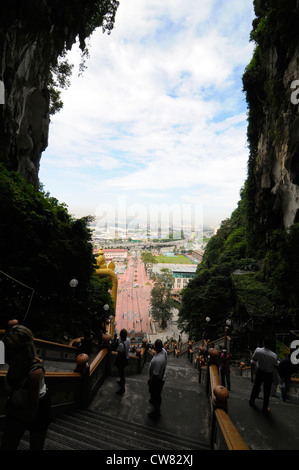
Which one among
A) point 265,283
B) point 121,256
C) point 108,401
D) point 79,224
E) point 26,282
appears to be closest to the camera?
point 108,401

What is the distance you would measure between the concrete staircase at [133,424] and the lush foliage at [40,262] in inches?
144

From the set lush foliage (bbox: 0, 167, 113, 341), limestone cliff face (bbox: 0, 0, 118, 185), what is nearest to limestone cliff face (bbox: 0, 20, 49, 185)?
limestone cliff face (bbox: 0, 0, 118, 185)

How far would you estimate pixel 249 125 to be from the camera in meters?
19.7

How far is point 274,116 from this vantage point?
13.6m

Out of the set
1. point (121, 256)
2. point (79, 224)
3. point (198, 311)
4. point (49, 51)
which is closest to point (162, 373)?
point (79, 224)

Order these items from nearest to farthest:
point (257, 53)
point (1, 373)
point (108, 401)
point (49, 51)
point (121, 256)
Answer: point (1, 373)
point (108, 401)
point (49, 51)
point (257, 53)
point (121, 256)

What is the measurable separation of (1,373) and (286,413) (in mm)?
4537

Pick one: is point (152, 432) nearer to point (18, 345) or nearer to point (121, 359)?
point (121, 359)

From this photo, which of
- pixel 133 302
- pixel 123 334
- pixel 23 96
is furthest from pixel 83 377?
pixel 133 302

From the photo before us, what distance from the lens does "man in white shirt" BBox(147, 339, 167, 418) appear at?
401 cm

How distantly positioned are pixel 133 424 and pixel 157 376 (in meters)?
0.76

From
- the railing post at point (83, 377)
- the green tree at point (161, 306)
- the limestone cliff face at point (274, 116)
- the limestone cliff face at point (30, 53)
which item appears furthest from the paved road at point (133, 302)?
the railing post at point (83, 377)

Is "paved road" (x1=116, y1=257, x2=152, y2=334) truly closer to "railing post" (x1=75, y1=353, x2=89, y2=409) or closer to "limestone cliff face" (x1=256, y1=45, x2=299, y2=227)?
"limestone cliff face" (x1=256, y1=45, x2=299, y2=227)

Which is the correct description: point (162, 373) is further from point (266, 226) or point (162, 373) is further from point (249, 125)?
point (249, 125)
